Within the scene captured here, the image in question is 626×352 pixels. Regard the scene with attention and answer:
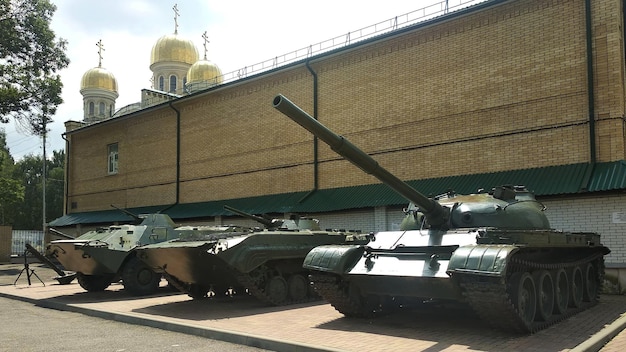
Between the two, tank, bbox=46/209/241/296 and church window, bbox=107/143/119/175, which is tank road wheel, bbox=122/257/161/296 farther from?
church window, bbox=107/143/119/175

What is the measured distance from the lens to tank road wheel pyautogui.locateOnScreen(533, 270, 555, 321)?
8.23 metres

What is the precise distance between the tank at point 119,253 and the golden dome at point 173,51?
100 ft

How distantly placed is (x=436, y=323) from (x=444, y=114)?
886 cm

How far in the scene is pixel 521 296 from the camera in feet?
24.9

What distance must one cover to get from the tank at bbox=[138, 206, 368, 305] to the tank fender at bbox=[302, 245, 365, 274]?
88cm

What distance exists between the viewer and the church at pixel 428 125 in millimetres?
13391

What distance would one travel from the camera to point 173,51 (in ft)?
144

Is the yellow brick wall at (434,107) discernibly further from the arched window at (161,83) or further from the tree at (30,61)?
the arched window at (161,83)

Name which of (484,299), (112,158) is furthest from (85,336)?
(112,158)

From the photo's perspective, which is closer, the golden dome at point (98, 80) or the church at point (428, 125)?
the church at point (428, 125)

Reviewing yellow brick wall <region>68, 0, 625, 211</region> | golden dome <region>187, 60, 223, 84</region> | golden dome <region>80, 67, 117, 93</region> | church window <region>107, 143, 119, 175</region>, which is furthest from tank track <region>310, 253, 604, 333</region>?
golden dome <region>80, 67, 117, 93</region>

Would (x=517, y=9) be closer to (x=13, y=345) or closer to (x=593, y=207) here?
(x=593, y=207)

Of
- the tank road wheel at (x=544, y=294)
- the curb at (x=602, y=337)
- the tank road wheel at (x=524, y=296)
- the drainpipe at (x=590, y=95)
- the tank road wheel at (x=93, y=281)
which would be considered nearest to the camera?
the curb at (x=602, y=337)

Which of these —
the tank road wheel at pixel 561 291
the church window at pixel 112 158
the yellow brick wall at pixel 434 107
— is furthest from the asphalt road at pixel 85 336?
the church window at pixel 112 158
